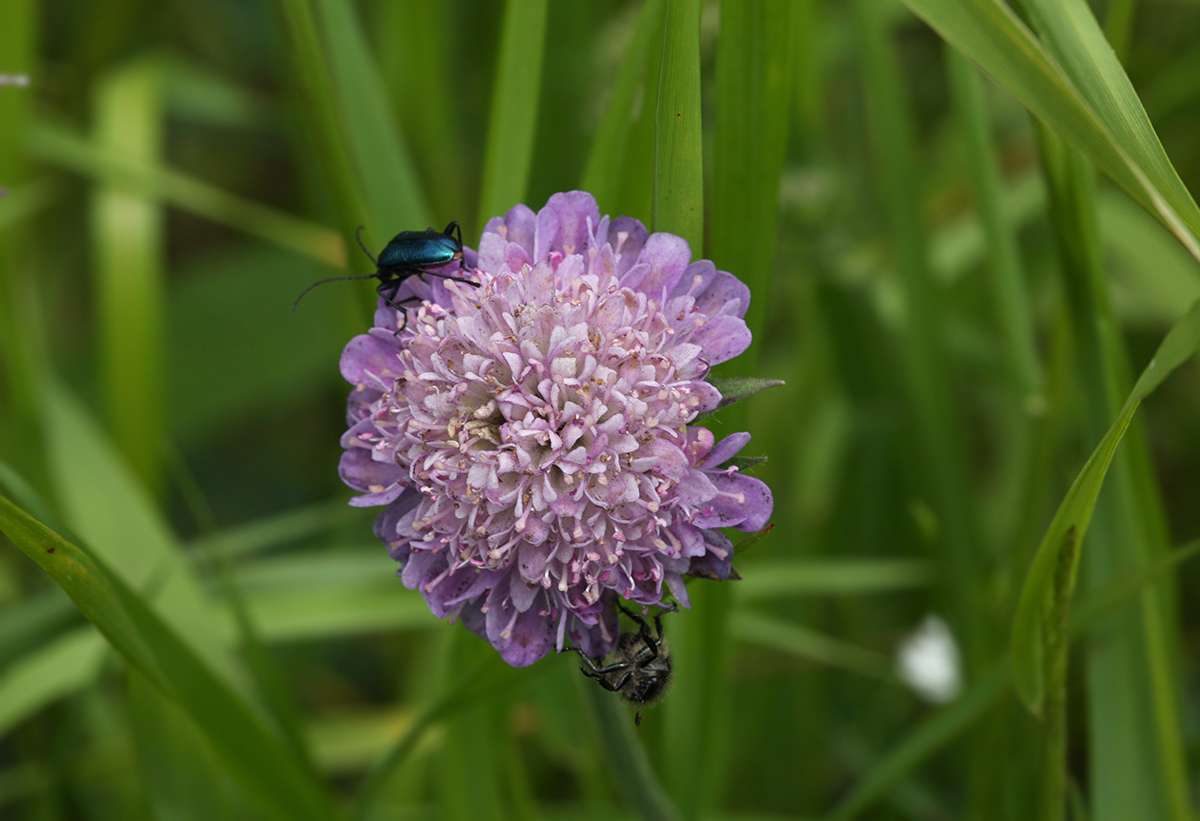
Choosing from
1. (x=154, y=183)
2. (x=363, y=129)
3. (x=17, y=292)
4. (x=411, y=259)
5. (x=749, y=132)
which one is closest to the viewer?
(x=411, y=259)

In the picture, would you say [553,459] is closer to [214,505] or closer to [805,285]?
[805,285]

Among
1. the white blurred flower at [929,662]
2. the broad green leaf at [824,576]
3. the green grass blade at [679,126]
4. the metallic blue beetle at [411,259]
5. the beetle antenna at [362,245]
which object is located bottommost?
the white blurred flower at [929,662]

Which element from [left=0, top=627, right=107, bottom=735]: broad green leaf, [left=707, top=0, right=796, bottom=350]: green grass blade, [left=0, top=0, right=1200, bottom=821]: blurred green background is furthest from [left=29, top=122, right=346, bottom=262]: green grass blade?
→ [left=707, top=0, right=796, bottom=350]: green grass blade

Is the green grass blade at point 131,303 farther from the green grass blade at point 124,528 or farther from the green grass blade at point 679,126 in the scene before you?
the green grass blade at point 679,126

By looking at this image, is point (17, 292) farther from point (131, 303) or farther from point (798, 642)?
point (798, 642)

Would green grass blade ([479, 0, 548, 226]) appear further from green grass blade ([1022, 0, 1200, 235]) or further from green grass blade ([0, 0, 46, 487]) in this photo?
green grass blade ([0, 0, 46, 487])

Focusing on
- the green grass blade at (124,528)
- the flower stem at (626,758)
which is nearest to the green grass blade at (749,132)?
the flower stem at (626,758)

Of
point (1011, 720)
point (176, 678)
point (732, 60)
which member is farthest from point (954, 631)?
point (176, 678)

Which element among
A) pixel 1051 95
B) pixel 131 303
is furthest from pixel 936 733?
pixel 131 303
